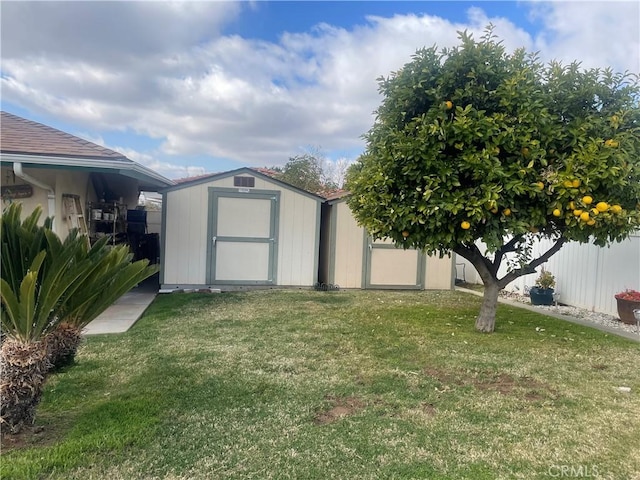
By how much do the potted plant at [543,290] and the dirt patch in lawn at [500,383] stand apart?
17.0 ft

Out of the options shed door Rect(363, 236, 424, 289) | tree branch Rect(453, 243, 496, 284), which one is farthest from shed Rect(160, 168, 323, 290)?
tree branch Rect(453, 243, 496, 284)

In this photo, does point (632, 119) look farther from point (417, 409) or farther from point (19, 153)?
point (19, 153)

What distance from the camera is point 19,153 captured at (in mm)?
5828

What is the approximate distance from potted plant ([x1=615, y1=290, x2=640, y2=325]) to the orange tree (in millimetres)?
2752

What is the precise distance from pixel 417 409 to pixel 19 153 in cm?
603

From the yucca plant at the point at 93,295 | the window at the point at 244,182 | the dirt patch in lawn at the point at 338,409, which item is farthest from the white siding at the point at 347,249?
the yucca plant at the point at 93,295

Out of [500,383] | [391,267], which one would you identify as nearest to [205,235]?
[391,267]

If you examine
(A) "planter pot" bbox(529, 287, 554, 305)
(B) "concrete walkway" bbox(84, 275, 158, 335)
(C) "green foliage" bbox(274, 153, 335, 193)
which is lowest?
(B) "concrete walkway" bbox(84, 275, 158, 335)

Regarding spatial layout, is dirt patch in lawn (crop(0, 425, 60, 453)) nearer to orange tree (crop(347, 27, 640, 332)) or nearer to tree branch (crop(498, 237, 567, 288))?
orange tree (crop(347, 27, 640, 332))

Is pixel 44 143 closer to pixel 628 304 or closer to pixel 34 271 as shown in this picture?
pixel 34 271

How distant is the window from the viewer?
907 centimetres

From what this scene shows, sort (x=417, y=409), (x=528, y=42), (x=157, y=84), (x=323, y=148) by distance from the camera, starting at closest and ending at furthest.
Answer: (x=417, y=409)
(x=528, y=42)
(x=157, y=84)
(x=323, y=148)

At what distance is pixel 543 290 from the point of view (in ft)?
27.9

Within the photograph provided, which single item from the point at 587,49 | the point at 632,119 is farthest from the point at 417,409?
the point at 587,49
